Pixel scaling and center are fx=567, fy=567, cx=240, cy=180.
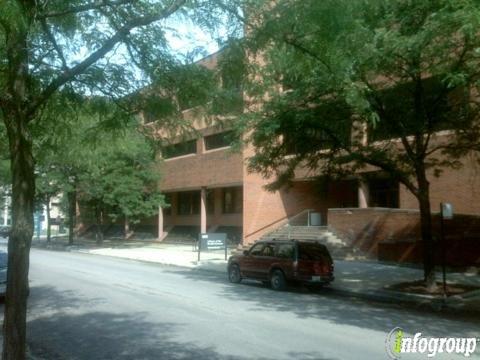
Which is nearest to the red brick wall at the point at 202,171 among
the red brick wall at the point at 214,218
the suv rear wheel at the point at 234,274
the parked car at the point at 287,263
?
the red brick wall at the point at 214,218

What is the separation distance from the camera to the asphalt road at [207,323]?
8.56m

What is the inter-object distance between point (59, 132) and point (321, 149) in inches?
437

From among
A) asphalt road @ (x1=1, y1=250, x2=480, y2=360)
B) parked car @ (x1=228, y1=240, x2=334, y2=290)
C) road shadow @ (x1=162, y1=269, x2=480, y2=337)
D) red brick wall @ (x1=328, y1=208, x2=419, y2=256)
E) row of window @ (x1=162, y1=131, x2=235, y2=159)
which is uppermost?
row of window @ (x1=162, y1=131, x2=235, y2=159)

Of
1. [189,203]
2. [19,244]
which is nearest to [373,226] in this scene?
[19,244]

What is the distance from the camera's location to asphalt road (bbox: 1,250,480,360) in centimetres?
856

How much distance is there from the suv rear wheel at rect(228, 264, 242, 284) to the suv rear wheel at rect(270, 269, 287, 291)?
1823 millimetres

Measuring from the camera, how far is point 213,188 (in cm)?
4278

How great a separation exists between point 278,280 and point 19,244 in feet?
44.2

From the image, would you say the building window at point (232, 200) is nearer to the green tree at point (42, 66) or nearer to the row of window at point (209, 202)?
the row of window at point (209, 202)

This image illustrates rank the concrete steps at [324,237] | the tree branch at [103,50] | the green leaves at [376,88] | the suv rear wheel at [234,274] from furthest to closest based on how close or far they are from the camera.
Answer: the concrete steps at [324,237] < the suv rear wheel at [234,274] < the green leaves at [376,88] < the tree branch at [103,50]

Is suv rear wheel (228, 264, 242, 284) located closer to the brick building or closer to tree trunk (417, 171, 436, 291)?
the brick building

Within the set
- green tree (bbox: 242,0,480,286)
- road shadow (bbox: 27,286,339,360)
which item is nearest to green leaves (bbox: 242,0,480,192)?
green tree (bbox: 242,0,480,286)

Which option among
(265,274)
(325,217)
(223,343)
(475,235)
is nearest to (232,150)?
(265,274)

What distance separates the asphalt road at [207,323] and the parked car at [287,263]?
0.52 m
